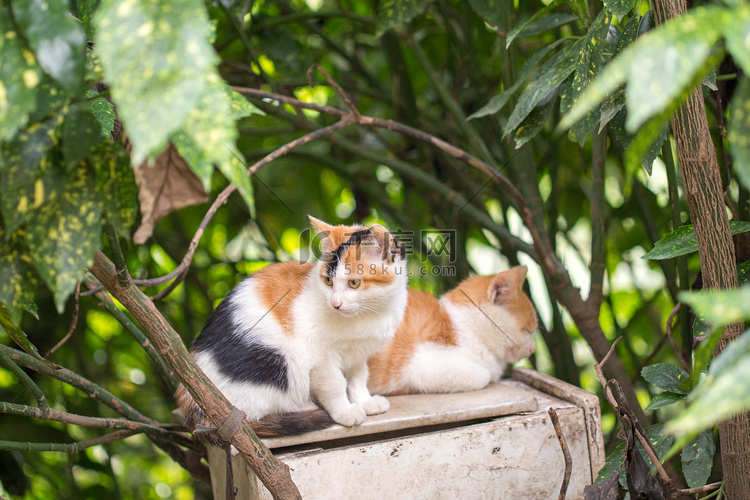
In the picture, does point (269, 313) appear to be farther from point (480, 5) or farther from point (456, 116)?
point (480, 5)

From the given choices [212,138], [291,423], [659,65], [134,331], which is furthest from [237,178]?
[134,331]

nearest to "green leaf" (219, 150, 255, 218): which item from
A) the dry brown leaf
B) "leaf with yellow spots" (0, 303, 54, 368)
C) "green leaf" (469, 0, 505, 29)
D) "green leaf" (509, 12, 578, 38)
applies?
the dry brown leaf

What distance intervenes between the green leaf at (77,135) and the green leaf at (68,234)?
0.04 m

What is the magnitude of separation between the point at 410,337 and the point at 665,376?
594 mm

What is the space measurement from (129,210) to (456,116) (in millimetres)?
1019

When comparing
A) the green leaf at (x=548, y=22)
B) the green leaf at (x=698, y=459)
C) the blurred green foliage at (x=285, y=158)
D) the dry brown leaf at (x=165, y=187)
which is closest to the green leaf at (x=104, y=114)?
the blurred green foliage at (x=285, y=158)

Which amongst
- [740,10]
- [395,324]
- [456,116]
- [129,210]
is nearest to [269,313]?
[395,324]

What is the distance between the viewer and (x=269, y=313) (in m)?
1.09

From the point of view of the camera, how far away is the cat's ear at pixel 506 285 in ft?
4.42

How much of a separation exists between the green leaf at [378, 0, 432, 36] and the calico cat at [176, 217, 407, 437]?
1.65ft

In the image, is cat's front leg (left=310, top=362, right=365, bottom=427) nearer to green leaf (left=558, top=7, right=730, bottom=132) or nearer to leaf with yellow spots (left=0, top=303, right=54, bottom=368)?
leaf with yellow spots (left=0, top=303, right=54, bottom=368)

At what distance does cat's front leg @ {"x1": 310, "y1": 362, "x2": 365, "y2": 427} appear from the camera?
1.00 meters

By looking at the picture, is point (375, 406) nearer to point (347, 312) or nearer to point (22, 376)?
point (347, 312)

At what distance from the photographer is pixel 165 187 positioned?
554mm
